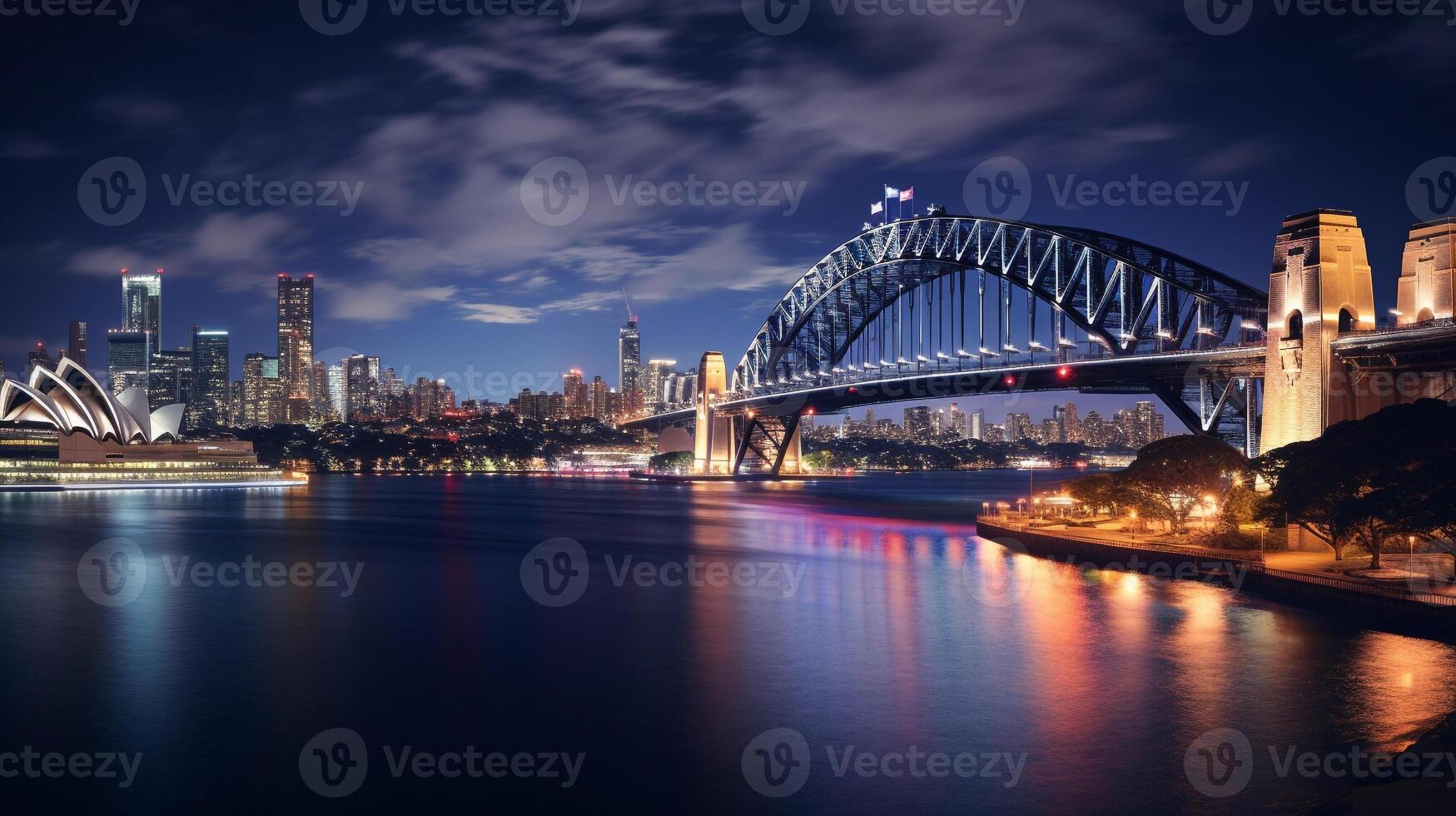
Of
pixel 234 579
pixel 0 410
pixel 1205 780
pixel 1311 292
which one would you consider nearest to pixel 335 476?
pixel 0 410

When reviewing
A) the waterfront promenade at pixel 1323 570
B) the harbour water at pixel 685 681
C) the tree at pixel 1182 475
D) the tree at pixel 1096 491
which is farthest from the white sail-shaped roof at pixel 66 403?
the tree at pixel 1182 475

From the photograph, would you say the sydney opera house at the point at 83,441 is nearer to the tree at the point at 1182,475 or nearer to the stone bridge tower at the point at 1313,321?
the tree at the point at 1182,475

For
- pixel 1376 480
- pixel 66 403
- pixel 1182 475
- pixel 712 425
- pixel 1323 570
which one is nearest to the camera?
pixel 1376 480

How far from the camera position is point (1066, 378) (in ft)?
173

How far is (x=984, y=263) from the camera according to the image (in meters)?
68.8

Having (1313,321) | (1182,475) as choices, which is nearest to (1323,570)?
(1182,475)

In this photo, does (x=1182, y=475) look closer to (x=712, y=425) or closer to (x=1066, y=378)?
(x=1066, y=378)

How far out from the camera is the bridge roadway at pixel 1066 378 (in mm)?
43312

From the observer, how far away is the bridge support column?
389ft

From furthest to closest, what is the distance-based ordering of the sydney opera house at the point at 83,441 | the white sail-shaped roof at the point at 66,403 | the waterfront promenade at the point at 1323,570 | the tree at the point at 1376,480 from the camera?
the sydney opera house at the point at 83,441 < the white sail-shaped roof at the point at 66,403 < the tree at the point at 1376,480 < the waterfront promenade at the point at 1323,570

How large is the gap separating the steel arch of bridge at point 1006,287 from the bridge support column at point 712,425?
5.16 meters

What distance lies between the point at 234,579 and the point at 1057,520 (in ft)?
115

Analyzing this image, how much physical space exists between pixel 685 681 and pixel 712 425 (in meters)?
98.1

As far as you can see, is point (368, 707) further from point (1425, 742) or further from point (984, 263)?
point (984, 263)
